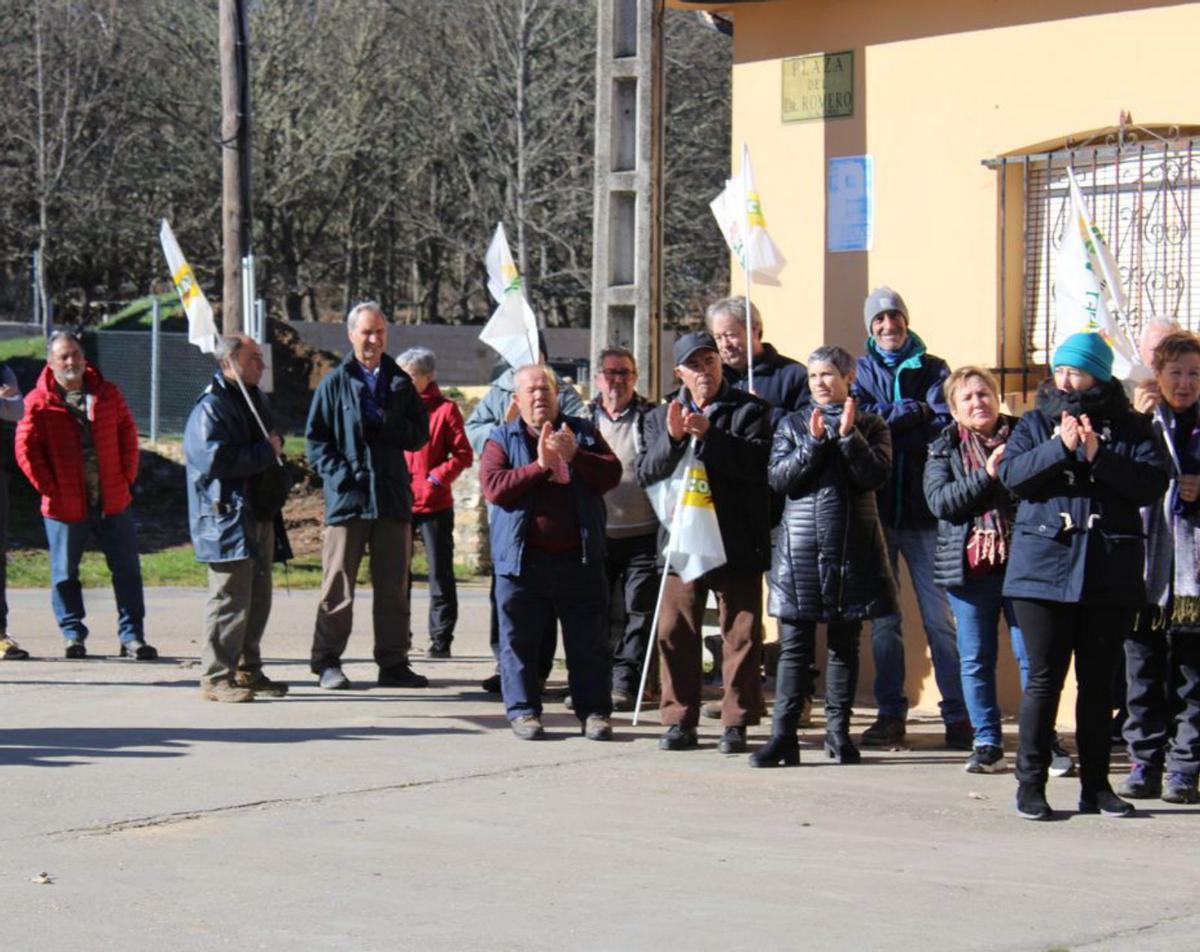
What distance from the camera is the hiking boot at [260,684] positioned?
977cm

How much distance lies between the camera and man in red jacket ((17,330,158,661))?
11227 mm

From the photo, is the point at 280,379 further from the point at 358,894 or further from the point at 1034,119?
the point at 358,894

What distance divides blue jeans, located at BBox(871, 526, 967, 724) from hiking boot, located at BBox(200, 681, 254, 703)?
320cm

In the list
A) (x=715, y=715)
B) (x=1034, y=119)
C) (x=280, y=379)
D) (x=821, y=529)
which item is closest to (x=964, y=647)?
(x=821, y=529)

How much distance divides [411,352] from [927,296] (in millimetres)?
3357

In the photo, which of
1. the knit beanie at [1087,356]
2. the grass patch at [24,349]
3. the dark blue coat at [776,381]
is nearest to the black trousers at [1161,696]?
the knit beanie at [1087,356]

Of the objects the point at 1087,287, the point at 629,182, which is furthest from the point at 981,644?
the point at 629,182

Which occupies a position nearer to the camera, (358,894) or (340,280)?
(358,894)

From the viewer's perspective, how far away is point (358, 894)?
229 inches

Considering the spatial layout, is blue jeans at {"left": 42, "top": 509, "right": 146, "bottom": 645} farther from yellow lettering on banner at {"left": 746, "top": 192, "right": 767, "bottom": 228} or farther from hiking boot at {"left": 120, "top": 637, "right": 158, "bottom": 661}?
yellow lettering on banner at {"left": 746, "top": 192, "right": 767, "bottom": 228}

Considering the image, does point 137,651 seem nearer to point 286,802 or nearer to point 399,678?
point 399,678

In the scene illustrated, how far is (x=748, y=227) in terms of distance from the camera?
9305 millimetres

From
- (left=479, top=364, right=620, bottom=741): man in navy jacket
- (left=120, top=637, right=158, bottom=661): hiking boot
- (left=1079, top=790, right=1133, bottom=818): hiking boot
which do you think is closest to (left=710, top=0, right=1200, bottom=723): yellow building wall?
(left=479, top=364, right=620, bottom=741): man in navy jacket

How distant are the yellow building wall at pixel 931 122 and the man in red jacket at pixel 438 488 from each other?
7.85 ft
